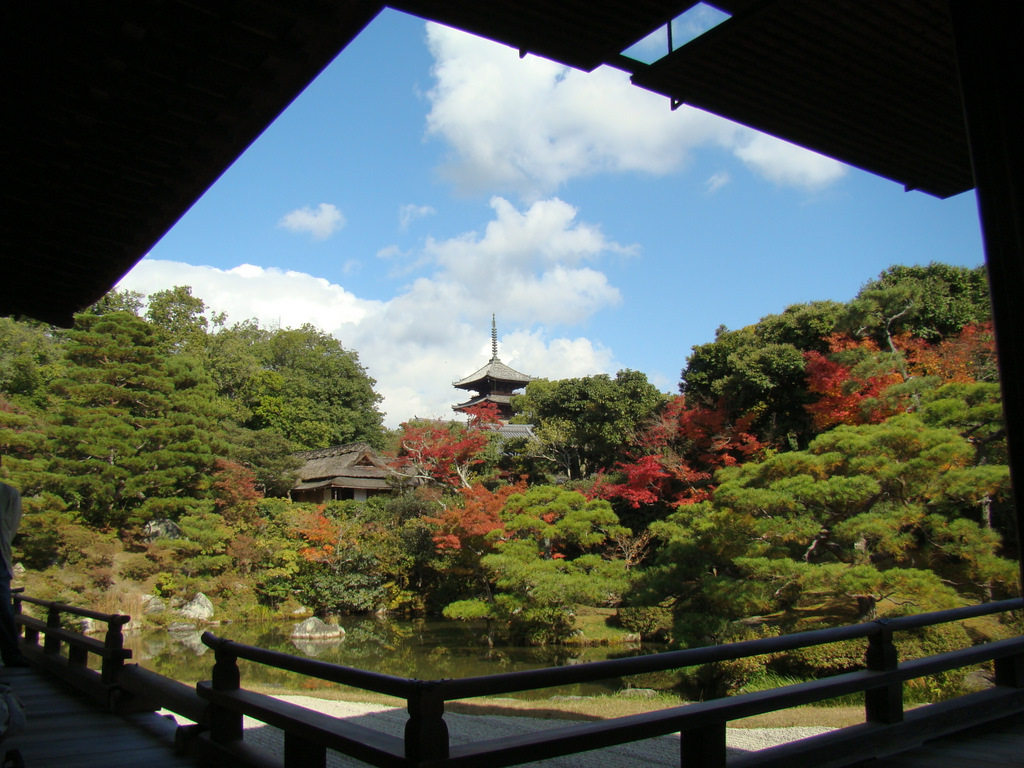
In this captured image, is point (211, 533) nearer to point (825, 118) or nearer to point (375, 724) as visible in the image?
point (375, 724)

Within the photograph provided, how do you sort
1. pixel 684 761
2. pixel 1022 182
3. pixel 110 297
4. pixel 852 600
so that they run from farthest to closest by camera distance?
pixel 110 297 < pixel 852 600 < pixel 684 761 < pixel 1022 182

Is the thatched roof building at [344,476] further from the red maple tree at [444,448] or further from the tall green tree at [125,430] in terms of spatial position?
the tall green tree at [125,430]

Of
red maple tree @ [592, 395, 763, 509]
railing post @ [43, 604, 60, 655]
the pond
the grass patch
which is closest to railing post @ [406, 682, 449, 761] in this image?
railing post @ [43, 604, 60, 655]

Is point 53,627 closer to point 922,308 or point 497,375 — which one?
point 922,308

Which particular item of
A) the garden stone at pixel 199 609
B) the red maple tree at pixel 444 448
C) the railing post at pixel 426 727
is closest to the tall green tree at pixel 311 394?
the red maple tree at pixel 444 448

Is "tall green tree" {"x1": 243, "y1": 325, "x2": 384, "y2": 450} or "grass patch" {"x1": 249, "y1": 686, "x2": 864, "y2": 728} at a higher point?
"tall green tree" {"x1": 243, "y1": 325, "x2": 384, "y2": 450}

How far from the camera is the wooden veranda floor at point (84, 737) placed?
2.34m

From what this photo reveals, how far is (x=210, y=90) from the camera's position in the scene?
1556 millimetres

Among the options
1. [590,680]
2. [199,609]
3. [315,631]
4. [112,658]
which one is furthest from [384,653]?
[590,680]

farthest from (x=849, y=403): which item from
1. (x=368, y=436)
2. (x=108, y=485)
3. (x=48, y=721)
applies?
(x=368, y=436)

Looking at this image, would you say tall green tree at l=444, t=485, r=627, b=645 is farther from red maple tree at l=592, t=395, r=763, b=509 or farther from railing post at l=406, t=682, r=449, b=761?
railing post at l=406, t=682, r=449, b=761

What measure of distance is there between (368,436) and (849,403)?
1777 centimetres

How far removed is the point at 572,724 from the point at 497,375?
30.4 metres

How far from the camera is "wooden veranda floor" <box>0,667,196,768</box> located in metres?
2.34
